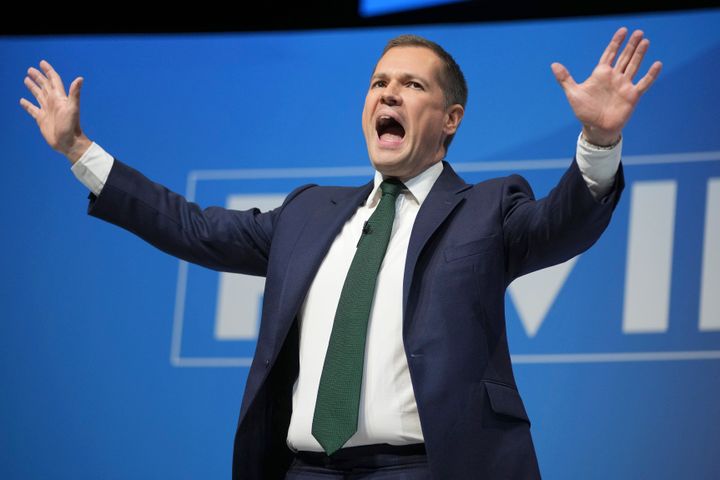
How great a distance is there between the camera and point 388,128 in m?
2.32

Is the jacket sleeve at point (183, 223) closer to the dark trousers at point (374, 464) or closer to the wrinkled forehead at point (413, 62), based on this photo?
the wrinkled forehead at point (413, 62)

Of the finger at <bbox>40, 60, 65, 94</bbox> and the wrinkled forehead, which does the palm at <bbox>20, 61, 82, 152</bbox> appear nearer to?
the finger at <bbox>40, 60, 65, 94</bbox>

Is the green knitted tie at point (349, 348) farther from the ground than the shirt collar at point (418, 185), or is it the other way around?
the shirt collar at point (418, 185)

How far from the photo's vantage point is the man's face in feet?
7.25

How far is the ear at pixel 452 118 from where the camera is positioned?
2.33 meters

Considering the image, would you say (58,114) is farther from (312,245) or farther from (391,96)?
(391,96)

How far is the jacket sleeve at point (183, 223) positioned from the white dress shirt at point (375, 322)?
0.15 feet

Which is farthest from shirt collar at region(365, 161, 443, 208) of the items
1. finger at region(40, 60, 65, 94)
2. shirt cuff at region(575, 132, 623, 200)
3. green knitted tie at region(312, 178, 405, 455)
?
finger at region(40, 60, 65, 94)

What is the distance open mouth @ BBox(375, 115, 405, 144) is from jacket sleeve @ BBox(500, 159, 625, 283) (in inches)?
12.6

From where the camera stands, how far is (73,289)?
342cm

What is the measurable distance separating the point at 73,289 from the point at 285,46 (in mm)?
1144

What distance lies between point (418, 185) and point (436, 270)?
329mm

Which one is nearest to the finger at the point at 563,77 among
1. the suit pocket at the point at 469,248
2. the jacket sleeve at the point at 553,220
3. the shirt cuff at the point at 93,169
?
the jacket sleeve at the point at 553,220

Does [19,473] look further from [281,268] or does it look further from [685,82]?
[685,82]
